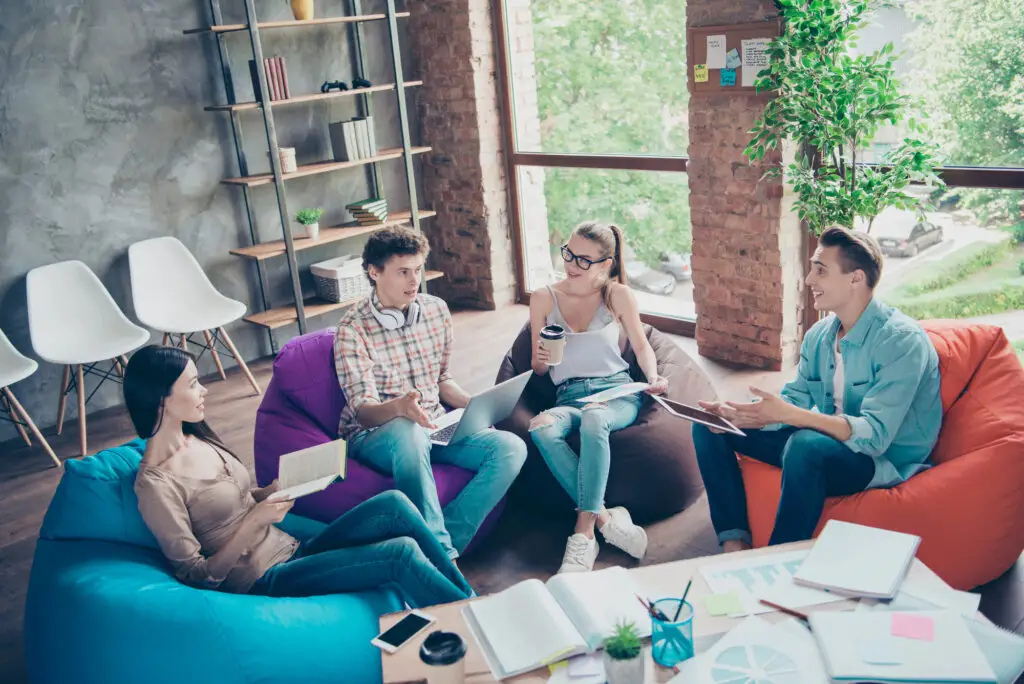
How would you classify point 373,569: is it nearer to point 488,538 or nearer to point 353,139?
point 488,538

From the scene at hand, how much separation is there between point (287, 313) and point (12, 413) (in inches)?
62.2

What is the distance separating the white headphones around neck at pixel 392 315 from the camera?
3.20 m

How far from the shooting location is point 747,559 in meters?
2.26

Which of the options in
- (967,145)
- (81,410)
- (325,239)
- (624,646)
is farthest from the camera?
(325,239)

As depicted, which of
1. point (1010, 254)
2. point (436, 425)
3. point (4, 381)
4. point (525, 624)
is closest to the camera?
point (525, 624)

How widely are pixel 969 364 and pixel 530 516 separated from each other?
5.34 feet

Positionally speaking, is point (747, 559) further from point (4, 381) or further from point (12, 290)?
point (12, 290)

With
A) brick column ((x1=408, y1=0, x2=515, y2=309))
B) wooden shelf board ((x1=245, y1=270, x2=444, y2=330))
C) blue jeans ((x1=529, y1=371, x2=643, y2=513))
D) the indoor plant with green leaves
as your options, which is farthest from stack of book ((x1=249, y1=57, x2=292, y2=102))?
blue jeans ((x1=529, y1=371, x2=643, y2=513))

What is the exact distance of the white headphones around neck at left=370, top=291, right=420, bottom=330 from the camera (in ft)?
10.5

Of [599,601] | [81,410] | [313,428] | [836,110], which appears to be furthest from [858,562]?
[81,410]

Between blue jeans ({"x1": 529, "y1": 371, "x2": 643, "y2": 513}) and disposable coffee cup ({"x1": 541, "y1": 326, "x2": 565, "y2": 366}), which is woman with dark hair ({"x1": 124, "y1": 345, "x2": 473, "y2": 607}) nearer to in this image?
blue jeans ({"x1": 529, "y1": 371, "x2": 643, "y2": 513})

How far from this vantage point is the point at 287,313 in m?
5.51

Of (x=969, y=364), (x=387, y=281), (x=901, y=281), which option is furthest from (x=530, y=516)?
(x=901, y=281)

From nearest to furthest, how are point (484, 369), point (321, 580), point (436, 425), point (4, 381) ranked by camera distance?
point (321, 580)
point (436, 425)
point (4, 381)
point (484, 369)
